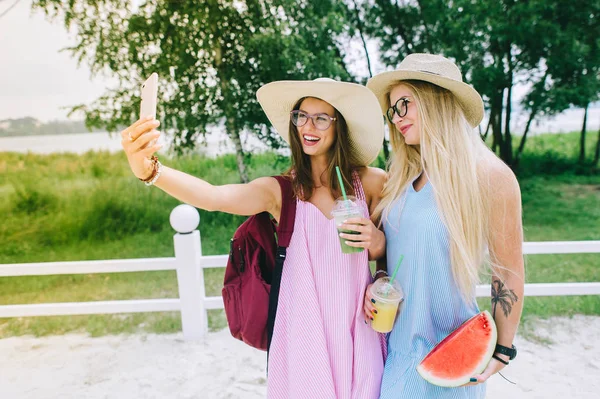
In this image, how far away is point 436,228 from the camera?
1.50 meters

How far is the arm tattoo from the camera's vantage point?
1516 mm

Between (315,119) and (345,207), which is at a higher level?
(315,119)

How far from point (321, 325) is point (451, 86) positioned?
1096 millimetres

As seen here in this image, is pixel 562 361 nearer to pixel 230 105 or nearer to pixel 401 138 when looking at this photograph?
pixel 401 138

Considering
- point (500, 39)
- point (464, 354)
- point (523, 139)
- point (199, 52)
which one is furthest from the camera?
point (523, 139)

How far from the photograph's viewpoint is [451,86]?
1593 mm

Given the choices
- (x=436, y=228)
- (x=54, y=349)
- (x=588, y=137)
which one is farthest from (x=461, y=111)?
(x=588, y=137)

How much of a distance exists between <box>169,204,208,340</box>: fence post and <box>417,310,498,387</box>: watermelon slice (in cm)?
251

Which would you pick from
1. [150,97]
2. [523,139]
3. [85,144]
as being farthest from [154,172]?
[523,139]

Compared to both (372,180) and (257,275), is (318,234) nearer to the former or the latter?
(257,275)

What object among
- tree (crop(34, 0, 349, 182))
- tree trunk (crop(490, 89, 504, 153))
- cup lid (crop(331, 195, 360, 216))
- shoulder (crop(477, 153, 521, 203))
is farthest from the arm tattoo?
tree trunk (crop(490, 89, 504, 153))

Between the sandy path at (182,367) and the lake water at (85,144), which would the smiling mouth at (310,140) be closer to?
the sandy path at (182,367)

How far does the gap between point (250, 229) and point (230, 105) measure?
17.8 feet

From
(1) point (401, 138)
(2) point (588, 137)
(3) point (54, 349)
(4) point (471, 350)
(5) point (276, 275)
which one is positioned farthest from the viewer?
(2) point (588, 137)
